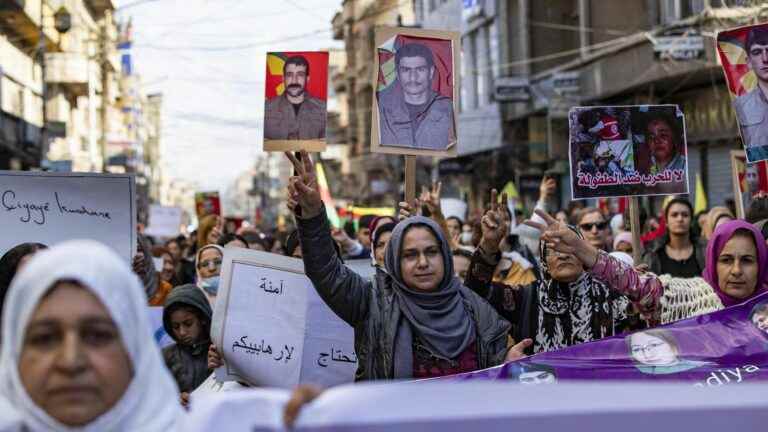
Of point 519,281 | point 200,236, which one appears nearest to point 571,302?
point 519,281

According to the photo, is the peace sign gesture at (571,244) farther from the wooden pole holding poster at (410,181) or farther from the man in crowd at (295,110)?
the man in crowd at (295,110)

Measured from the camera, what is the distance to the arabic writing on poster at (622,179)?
21.4ft

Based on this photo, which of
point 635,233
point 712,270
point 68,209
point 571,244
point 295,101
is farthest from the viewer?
point 295,101

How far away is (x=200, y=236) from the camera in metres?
10.5

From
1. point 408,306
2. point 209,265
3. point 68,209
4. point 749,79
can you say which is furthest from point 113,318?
point 749,79

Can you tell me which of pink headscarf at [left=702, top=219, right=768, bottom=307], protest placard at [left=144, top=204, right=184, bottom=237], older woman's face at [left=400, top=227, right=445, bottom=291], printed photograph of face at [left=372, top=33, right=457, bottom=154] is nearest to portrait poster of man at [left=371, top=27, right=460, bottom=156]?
printed photograph of face at [left=372, top=33, right=457, bottom=154]

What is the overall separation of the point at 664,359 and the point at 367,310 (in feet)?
3.52

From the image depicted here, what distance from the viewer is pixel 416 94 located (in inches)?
267

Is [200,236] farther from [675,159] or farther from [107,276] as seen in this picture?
[107,276]

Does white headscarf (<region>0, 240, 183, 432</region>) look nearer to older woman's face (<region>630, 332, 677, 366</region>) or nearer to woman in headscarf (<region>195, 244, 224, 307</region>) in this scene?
older woman's face (<region>630, 332, 677, 366</region>)

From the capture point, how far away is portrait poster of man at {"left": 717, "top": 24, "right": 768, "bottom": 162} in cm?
658

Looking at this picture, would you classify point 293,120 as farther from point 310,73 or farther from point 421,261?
point 421,261

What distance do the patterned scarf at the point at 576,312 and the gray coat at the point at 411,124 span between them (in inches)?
71.7

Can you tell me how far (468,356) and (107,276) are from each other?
7.66 ft
